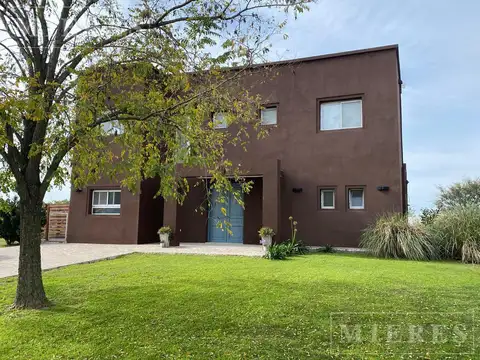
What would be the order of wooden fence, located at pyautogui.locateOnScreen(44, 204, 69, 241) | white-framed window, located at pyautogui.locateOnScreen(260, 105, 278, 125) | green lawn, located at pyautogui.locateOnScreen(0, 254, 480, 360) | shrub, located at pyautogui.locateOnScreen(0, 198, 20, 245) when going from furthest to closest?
wooden fence, located at pyautogui.locateOnScreen(44, 204, 69, 241), shrub, located at pyautogui.locateOnScreen(0, 198, 20, 245), white-framed window, located at pyautogui.locateOnScreen(260, 105, 278, 125), green lawn, located at pyautogui.locateOnScreen(0, 254, 480, 360)

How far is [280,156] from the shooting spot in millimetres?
13281

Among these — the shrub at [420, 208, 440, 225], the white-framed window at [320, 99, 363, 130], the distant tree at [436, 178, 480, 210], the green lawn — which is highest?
the white-framed window at [320, 99, 363, 130]

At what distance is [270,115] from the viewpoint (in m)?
13.8

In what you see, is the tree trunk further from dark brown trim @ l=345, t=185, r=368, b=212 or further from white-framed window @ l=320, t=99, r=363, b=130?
white-framed window @ l=320, t=99, r=363, b=130

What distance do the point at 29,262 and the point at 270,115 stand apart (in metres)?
10.4

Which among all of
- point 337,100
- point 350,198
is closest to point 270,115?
point 337,100

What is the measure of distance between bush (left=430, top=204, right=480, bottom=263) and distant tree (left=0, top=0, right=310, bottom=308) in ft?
24.5

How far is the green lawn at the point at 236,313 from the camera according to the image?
349cm

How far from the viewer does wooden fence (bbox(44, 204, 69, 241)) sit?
53.4 ft

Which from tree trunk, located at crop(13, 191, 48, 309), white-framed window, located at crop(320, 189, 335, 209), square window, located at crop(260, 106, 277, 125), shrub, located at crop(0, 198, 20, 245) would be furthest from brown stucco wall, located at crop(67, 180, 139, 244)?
tree trunk, located at crop(13, 191, 48, 309)

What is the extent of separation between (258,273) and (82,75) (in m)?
4.76

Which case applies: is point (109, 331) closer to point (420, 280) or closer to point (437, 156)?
point (420, 280)

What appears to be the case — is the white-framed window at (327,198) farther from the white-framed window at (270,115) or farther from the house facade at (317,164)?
the white-framed window at (270,115)

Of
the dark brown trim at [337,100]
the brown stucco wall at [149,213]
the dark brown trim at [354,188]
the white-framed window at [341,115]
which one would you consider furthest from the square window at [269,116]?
the brown stucco wall at [149,213]
